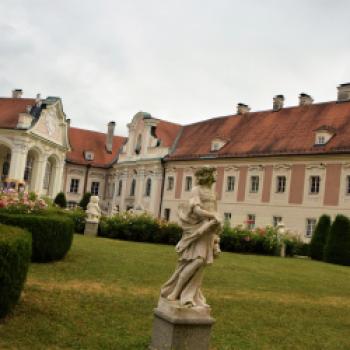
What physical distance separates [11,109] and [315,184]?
82.0ft

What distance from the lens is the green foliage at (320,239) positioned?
24.9m

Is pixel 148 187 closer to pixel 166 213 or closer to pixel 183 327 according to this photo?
pixel 166 213

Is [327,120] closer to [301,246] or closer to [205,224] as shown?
[301,246]

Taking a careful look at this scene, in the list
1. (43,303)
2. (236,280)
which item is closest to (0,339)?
(43,303)

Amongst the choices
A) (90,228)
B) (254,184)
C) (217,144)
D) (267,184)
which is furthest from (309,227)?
(90,228)

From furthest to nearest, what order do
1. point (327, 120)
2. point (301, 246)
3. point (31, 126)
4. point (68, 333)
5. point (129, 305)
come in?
point (31, 126), point (327, 120), point (301, 246), point (129, 305), point (68, 333)

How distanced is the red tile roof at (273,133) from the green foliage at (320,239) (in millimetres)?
5562

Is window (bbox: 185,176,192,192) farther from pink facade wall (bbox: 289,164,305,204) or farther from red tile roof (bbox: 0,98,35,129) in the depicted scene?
red tile roof (bbox: 0,98,35,129)

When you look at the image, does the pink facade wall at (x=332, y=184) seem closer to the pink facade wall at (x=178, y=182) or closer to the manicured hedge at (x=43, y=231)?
the pink facade wall at (x=178, y=182)

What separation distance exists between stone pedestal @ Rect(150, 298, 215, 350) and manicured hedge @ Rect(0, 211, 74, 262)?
20.5 ft

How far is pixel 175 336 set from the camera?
239 inches

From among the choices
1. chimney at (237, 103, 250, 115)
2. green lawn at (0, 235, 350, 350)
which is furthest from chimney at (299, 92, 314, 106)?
green lawn at (0, 235, 350, 350)

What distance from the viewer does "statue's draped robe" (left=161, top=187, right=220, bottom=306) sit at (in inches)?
242

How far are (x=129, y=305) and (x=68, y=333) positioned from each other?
6.33 feet
